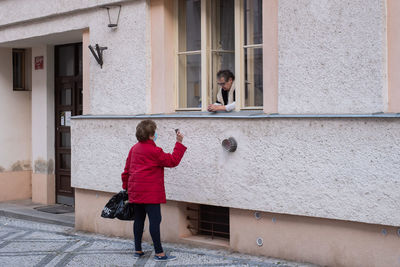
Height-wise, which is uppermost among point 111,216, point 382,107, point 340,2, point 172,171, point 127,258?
point 340,2

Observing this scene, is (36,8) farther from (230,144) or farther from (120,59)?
(230,144)

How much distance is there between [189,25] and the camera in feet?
25.8

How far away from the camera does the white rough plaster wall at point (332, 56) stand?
577 centimetres

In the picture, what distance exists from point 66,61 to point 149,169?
5.07m

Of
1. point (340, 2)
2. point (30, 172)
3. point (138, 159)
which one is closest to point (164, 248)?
point (138, 159)

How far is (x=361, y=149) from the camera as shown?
18.9ft

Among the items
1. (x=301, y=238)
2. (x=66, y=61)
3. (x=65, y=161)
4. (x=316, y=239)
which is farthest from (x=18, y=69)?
(x=316, y=239)

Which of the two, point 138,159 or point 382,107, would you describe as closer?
point 382,107

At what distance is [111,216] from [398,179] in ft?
10.7

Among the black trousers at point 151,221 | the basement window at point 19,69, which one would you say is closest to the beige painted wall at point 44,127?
the basement window at point 19,69

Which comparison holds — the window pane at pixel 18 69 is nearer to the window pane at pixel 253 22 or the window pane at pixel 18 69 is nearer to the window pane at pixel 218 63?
the window pane at pixel 218 63

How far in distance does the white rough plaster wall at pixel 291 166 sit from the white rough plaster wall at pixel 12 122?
4160 millimetres

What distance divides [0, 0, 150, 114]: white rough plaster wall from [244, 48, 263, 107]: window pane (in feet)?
4.83

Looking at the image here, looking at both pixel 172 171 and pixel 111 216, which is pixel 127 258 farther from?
→ pixel 172 171
